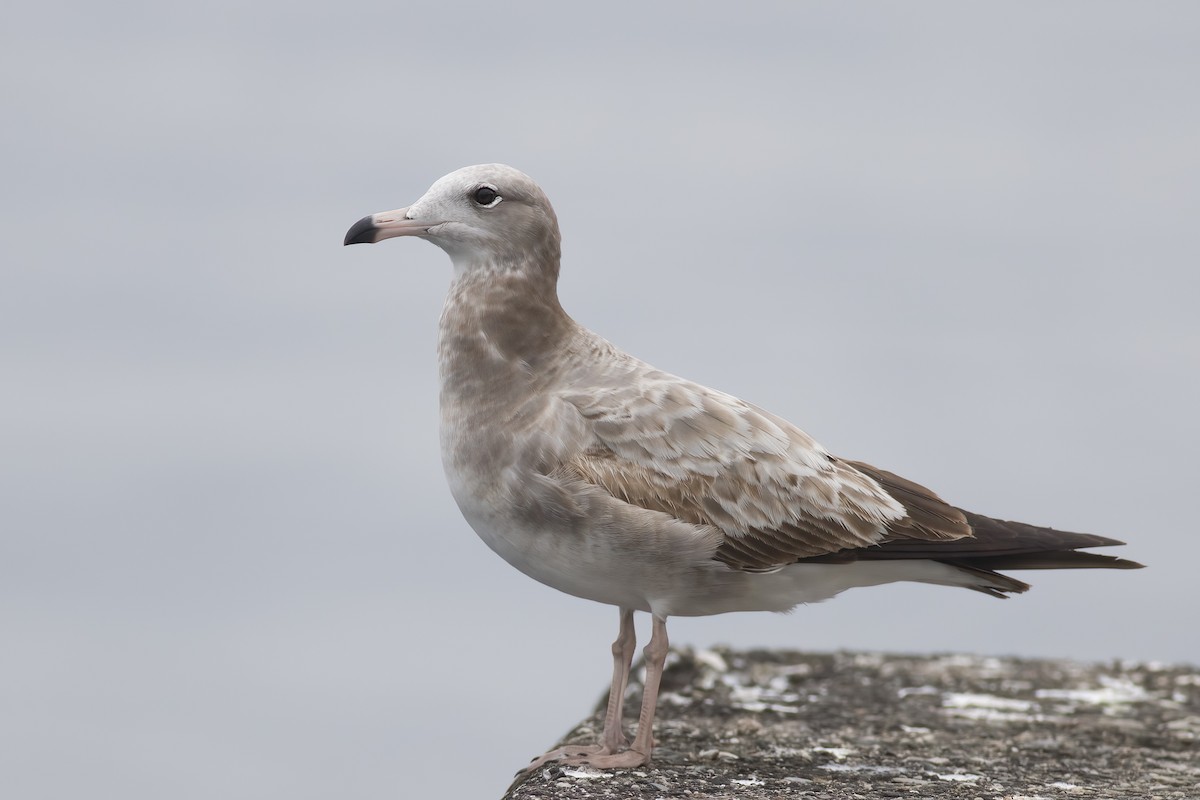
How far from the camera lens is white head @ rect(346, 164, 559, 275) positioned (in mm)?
7488

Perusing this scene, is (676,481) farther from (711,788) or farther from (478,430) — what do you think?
(711,788)

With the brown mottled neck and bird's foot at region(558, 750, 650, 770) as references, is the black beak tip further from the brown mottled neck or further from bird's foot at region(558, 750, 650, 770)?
bird's foot at region(558, 750, 650, 770)

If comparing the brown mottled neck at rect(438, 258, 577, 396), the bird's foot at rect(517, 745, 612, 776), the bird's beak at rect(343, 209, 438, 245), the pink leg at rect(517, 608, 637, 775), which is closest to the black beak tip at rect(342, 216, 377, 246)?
the bird's beak at rect(343, 209, 438, 245)

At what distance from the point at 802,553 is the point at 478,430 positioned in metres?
1.82

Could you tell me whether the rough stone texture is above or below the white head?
below

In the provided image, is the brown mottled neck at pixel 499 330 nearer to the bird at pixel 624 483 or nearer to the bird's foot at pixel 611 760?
the bird at pixel 624 483

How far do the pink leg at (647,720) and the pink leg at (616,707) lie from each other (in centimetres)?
5

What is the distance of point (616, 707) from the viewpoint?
759 cm

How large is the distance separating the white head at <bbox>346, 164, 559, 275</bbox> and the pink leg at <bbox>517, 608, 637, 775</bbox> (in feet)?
7.01

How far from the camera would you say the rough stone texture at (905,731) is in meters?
7.46

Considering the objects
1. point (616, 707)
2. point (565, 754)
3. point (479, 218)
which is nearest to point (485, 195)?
point (479, 218)

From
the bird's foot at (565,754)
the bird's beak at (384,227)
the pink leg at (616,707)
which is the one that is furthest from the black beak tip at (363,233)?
the bird's foot at (565,754)

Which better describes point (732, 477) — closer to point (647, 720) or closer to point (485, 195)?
point (647, 720)

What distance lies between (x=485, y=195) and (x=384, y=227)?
0.58 metres
